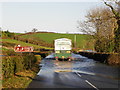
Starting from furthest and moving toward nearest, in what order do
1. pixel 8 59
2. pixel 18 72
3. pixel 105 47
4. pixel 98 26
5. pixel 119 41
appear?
pixel 98 26 → pixel 105 47 → pixel 119 41 → pixel 18 72 → pixel 8 59

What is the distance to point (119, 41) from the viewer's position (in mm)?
36031

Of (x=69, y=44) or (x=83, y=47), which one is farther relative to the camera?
(x=83, y=47)

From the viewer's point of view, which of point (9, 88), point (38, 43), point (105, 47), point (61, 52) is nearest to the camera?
point (9, 88)

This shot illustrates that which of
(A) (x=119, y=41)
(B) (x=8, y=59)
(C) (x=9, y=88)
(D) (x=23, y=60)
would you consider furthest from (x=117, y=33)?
(C) (x=9, y=88)

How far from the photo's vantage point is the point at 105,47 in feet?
161

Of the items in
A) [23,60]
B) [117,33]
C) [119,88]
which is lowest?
[119,88]

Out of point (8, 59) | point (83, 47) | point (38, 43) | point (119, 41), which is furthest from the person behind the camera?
point (83, 47)

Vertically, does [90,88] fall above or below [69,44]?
below

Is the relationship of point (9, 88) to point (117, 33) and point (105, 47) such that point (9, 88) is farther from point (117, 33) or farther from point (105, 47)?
point (105, 47)

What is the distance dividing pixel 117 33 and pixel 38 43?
69391 millimetres

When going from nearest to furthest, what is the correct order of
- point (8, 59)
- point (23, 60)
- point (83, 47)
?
point (8, 59), point (23, 60), point (83, 47)

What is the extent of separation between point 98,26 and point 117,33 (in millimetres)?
16891

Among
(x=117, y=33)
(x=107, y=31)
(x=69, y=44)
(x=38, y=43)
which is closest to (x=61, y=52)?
(x=69, y=44)

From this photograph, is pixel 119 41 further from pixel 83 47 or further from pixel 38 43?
pixel 83 47
